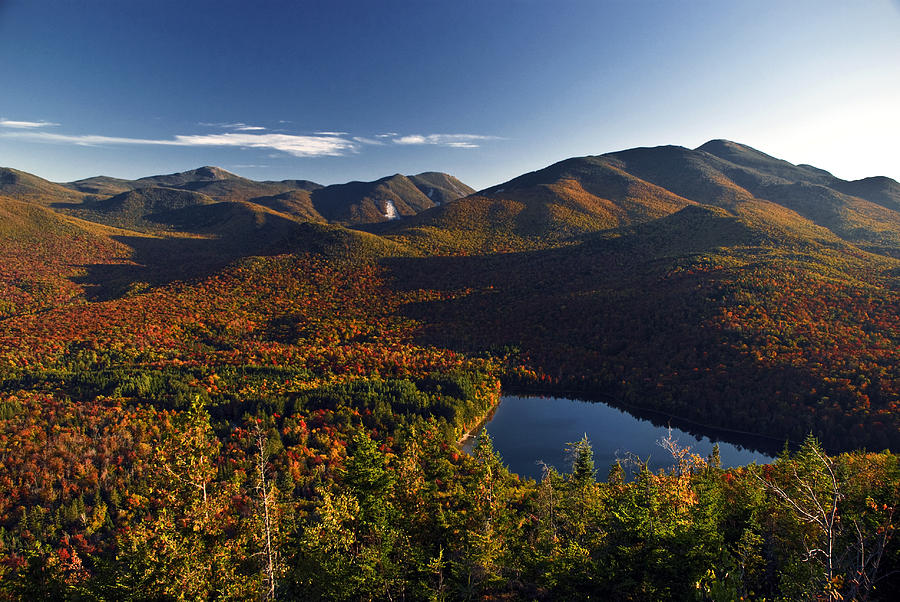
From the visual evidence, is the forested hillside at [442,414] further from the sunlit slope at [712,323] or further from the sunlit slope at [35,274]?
the sunlit slope at [35,274]

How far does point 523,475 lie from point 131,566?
64425mm

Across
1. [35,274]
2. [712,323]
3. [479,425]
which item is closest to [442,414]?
[479,425]

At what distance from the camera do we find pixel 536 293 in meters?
150

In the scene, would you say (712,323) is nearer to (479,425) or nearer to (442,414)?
(479,425)

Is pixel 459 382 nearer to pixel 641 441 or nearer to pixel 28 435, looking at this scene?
pixel 641 441

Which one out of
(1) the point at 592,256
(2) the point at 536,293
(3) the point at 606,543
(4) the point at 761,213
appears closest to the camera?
(3) the point at 606,543

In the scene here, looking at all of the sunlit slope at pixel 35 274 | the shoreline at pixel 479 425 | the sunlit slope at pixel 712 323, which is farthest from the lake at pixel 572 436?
the sunlit slope at pixel 35 274

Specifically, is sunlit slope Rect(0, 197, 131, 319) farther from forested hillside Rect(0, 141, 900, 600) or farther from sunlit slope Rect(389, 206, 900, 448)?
sunlit slope Rect(389, 206, 900, 448)

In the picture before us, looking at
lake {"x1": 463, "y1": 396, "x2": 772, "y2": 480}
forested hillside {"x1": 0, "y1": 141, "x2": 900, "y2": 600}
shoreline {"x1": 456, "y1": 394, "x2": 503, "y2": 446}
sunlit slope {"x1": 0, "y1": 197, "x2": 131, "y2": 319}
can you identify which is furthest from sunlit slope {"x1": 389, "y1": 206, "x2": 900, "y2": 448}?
sunlit slope {"x1": 0, "y1": 197, "x2": 131, "y2": 319}

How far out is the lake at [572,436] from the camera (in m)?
75.1

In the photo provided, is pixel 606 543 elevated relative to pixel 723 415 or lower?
elevated

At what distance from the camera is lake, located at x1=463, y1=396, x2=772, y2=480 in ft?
246

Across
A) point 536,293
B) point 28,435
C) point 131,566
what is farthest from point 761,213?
point 28,435

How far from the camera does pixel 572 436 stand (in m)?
84.9
